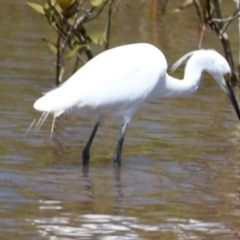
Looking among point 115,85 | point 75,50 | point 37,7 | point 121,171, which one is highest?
point 37,7

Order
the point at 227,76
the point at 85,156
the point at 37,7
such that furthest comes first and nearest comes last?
Answer: the point at 37,7
the point at 227,76
the point at 85,156

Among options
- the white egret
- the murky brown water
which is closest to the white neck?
the white egret

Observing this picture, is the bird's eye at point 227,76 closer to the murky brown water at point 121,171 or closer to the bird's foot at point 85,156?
the murky brown water at point 121,171

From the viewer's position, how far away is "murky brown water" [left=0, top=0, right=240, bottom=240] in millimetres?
6438

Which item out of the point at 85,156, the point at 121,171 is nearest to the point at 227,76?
the point at 121,171

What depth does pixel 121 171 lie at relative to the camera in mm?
8242

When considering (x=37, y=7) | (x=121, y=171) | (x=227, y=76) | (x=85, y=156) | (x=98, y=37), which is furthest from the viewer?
(x=98, y=37)

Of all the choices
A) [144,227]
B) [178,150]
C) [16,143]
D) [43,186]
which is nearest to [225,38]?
[178,150]

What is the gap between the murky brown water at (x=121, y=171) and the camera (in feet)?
21.1

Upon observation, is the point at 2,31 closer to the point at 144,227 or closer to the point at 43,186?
the point at 43,186

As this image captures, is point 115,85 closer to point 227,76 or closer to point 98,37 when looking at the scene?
point 227,76

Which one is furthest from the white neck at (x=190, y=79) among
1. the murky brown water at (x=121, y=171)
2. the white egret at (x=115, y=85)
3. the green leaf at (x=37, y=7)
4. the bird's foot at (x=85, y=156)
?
the green leaf at (x=37, y=7)

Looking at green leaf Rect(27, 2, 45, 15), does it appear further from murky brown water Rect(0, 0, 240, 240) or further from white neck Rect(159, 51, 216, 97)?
white neck Rect(159, 51, 216, 97)

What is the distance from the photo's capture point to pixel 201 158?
28.9 feet
